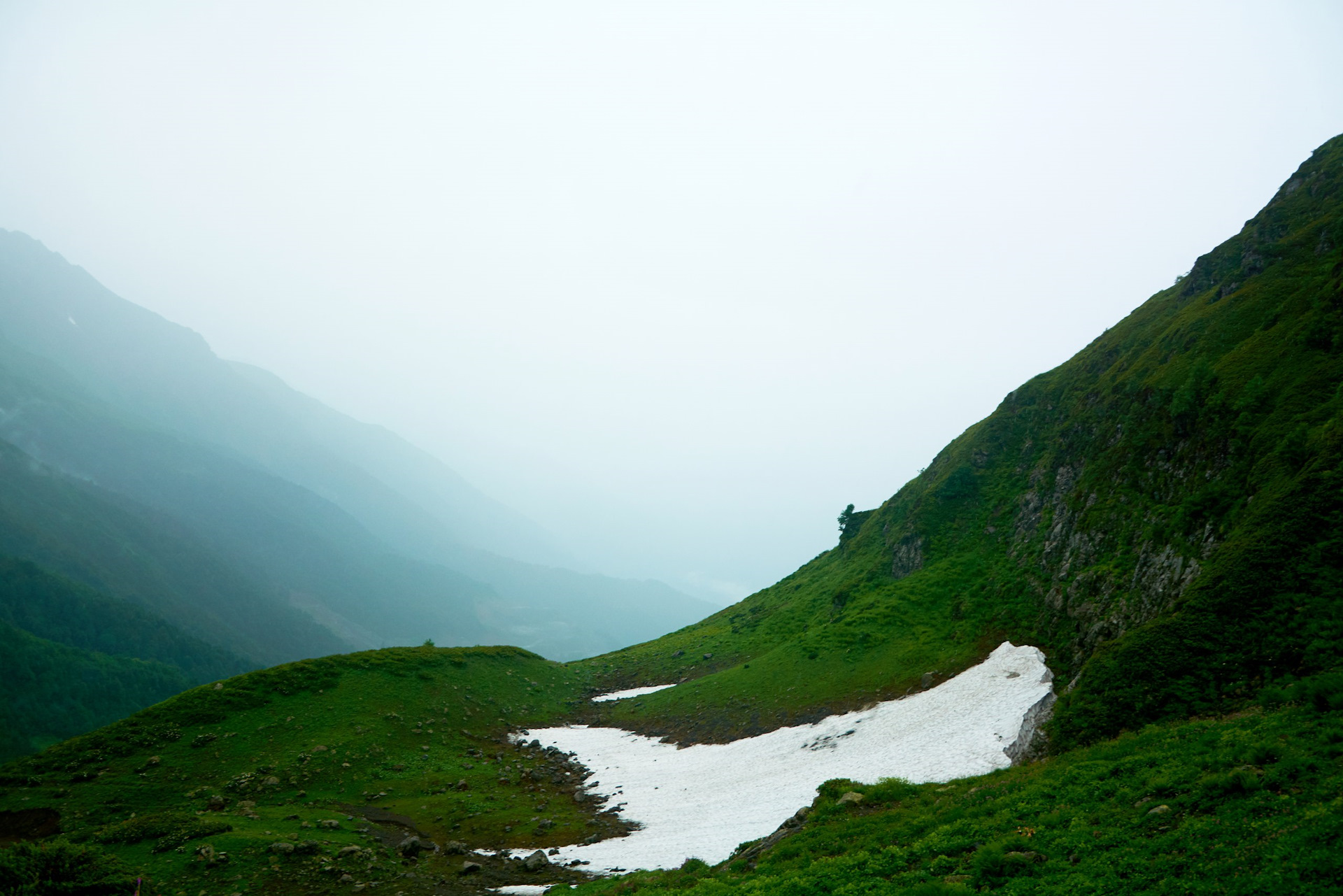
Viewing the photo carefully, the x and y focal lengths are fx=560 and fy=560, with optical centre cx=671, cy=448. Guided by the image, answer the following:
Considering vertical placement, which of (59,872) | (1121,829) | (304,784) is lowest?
(304,784)

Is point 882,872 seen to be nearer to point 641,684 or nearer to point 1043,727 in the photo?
point 1043,727

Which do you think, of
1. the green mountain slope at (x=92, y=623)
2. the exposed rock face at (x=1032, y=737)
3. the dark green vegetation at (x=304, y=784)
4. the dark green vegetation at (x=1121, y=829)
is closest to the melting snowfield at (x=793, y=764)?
the exposed rock face at (x=1032, y=737)

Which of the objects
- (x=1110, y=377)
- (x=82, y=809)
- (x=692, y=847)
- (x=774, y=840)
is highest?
(x=1110, y=377)

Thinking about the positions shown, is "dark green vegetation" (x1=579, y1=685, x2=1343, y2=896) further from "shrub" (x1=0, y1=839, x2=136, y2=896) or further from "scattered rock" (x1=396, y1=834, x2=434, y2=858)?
"shrub" (x1=0, y1=839, x2=136, y2=896)

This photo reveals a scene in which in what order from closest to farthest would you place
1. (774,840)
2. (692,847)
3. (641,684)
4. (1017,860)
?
1. (1017,860)
2. (774,840)
3. (692,847)
4. (641,684)

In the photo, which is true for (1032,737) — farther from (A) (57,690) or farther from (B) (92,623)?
(B) (92,623)

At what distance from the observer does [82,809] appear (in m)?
28.4

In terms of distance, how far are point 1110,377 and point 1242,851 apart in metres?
42.7

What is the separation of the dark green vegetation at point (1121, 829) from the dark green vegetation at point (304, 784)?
15.3m

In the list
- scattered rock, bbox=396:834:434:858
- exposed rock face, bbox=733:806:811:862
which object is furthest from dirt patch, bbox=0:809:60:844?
exposed rock face, bbox=733:806:811:862

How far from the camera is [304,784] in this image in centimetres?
3341

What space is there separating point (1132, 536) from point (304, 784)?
4947 cm

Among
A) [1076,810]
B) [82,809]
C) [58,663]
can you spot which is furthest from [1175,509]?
[58,663]

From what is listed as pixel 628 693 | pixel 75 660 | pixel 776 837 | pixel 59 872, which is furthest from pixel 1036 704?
pixel 75 660
